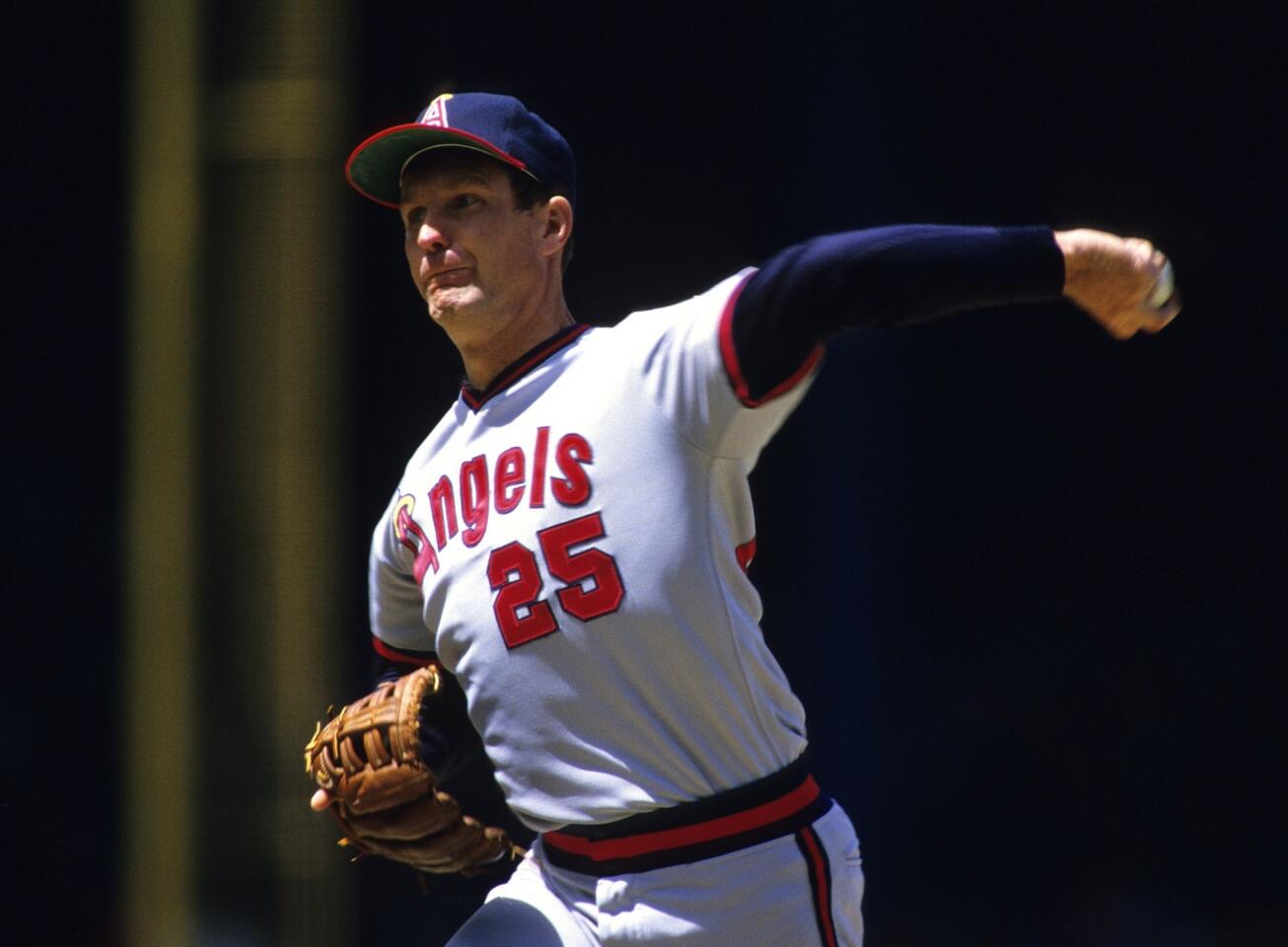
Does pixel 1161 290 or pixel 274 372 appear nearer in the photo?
pixel 1161 290

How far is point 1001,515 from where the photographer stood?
16.5 ft

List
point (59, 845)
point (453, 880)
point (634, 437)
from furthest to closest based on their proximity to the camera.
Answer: point (453, 880) → point (59, 845) → point (634, 437)

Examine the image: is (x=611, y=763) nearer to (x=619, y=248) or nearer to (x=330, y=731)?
(x=330, y=731)

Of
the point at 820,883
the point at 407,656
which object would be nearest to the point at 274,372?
the point at 407,656

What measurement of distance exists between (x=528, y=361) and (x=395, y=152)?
383 mm

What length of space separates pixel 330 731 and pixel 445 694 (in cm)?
18

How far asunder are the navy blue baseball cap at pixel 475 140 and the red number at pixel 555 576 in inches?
22.9

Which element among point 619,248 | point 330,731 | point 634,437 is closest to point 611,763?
point 634,437

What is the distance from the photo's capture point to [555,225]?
8.52ft

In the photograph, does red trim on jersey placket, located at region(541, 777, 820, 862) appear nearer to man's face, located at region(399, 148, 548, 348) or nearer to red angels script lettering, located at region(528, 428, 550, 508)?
red angels script lettering, located at region(528, 428, 550, 508)

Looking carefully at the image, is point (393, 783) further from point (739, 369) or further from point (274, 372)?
point (274, 372)

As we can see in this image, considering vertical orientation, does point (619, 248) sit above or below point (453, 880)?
above

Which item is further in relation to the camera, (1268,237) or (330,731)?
(1268,237)

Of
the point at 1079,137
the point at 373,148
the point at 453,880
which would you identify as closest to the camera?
the point at 373,148
